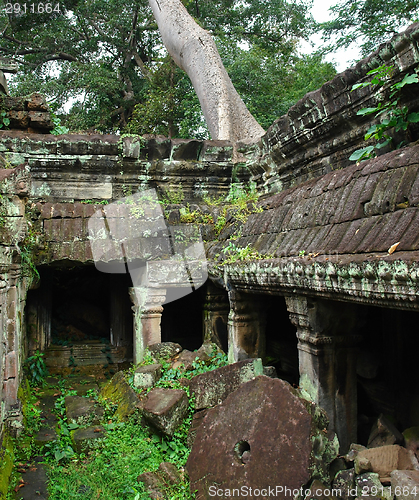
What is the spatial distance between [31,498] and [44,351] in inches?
153

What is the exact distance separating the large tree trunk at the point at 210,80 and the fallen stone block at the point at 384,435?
8.02 m

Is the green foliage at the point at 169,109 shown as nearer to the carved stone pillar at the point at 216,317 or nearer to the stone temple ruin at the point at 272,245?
the stone temple ruin at the point at 272,245

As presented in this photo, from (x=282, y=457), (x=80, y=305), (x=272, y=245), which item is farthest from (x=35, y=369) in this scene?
(x=282, y=457)

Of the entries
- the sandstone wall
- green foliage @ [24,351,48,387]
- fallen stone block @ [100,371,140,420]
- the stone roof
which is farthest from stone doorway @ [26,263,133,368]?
the stone roof

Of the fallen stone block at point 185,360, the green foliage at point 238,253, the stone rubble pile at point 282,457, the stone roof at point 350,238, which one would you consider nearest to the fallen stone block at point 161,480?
the stone rubble pile at point 282,457

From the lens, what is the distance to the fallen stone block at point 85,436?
3.53 meters

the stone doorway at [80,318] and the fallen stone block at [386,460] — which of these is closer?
the fallen stone block at [386,460]

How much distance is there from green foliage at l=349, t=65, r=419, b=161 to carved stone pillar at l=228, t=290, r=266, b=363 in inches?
66.9

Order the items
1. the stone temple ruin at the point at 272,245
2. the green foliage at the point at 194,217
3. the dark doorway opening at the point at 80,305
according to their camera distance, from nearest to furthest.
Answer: the stone temple ruin at the point at 272,245 < the green foliage at the point at 194,217 < the dark doorway opening at the point at 80,305

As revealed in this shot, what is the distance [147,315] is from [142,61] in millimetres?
13705

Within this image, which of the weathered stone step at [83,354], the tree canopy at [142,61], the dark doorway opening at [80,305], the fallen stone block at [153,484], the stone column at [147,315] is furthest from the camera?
the tree canopy at [142,61]

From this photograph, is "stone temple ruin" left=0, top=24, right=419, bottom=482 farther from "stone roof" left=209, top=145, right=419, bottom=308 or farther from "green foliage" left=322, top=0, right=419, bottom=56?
"green foliage" left=322, top=0, right=419, bottom=56

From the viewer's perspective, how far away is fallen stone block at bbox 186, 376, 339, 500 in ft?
7.90

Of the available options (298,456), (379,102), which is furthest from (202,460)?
(379,102)
